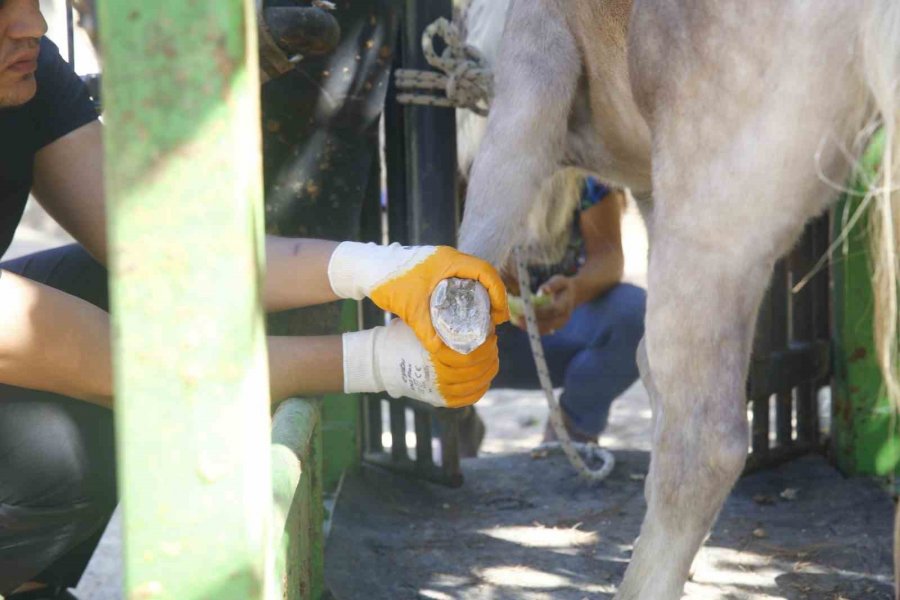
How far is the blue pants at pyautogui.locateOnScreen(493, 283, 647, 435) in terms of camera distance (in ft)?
12.6

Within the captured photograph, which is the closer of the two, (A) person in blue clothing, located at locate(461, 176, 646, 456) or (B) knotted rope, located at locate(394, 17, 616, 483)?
(B) knotted rope, located at locate(394, 17, 616, 483)

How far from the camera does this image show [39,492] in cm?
185

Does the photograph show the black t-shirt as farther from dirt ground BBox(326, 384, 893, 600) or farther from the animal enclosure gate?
the animal enclosure gate

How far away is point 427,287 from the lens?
1700 millimetres

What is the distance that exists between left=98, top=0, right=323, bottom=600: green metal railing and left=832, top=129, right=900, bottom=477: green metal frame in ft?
6.97

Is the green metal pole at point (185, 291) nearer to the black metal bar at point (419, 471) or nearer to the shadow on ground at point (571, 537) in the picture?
the shadow on ground at point (571, 537)

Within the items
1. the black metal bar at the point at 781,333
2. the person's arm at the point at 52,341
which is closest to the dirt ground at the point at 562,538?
the black metal bar at the point at 781,333

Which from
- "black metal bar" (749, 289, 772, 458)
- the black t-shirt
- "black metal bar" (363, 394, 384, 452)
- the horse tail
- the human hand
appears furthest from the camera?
the human hand

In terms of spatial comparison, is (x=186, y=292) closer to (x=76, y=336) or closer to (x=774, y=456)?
(x=76, y=336)

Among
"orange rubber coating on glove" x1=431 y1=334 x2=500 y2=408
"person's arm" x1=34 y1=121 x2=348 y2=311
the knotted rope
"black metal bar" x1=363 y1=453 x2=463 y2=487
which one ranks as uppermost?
the knotted rope

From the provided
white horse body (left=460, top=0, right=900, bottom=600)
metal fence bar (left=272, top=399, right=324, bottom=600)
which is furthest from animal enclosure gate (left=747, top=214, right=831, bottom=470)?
metal fence bar (left=272, top=399, right=324, bottom=600)

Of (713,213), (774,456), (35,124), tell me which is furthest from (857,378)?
(35,124)

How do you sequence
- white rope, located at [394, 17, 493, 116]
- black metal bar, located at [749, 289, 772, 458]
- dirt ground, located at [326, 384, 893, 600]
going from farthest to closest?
black metal bar, located at [749, 289, 772, 458]
white rope, located at [394, 17, 493, 116]
dirt ground, located at [326, 384, 893, 600]

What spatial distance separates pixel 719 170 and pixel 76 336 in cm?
96
